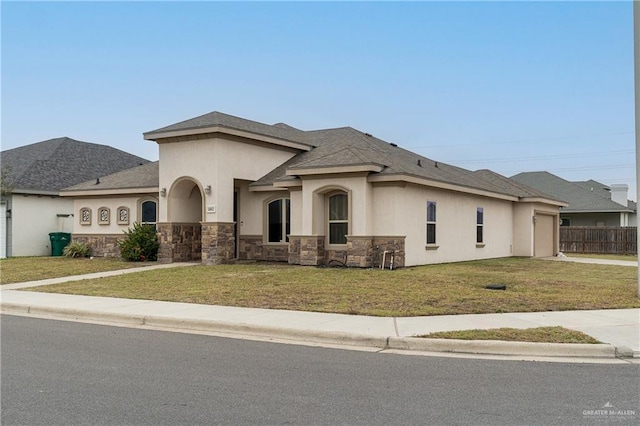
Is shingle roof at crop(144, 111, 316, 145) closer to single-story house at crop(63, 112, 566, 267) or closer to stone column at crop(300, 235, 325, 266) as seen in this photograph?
single-story house at crop(63, 112, 566, 267)

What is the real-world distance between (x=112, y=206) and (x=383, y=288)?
17.1m

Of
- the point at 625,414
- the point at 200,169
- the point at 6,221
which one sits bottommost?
the point at 625,414

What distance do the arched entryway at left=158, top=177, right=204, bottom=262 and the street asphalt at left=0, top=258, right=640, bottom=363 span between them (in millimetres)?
10624

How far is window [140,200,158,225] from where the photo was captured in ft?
88.1

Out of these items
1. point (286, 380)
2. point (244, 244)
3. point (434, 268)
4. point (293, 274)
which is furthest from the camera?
point (244, 244)

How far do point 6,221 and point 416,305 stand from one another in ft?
78.7

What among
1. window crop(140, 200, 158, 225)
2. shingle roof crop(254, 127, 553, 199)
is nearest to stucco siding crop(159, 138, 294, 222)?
shingle roof crop(254, 127, 553, 199)

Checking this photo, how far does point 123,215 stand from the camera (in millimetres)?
27609

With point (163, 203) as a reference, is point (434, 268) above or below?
below

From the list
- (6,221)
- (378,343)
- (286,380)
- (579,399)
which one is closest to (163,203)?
(6,221)

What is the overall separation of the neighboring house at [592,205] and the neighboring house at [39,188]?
30088mm

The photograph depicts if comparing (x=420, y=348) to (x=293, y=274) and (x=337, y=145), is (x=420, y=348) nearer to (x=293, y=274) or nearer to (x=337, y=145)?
(x=293, y=274)

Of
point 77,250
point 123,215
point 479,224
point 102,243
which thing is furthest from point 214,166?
point 479,224

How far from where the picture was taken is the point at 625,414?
19.2ft
